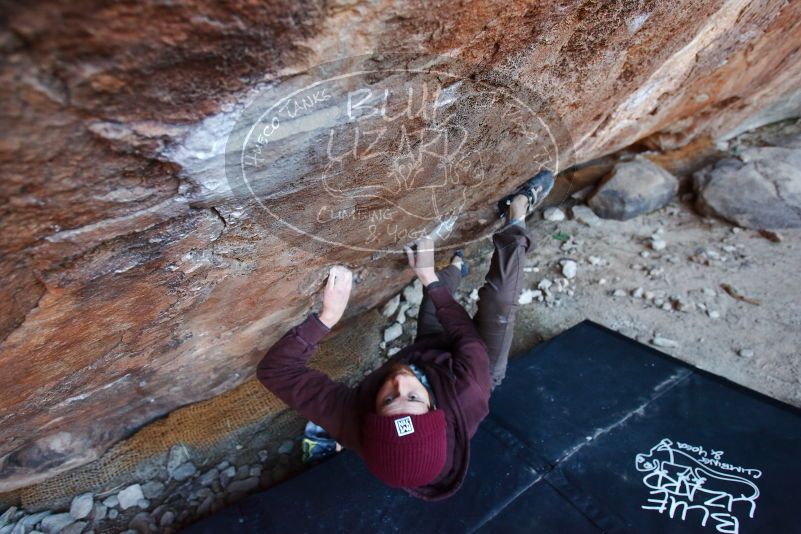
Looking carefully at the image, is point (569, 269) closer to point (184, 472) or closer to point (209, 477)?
point (209, 477)

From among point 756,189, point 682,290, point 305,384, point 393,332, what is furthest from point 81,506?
point 756,189

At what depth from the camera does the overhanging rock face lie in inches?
27.5

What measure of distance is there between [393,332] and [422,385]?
1.22 metres

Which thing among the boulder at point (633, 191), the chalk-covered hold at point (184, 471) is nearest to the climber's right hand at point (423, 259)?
the chalk-covered hold at point (184, 471)

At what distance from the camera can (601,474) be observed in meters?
1.90

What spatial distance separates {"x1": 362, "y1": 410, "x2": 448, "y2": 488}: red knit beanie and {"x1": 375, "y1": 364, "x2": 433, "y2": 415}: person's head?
60 mm

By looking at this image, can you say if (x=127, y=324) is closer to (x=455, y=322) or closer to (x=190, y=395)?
(x=190, y=395)

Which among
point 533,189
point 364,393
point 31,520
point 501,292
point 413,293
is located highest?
point 533,189

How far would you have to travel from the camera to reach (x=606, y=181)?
3.54 m

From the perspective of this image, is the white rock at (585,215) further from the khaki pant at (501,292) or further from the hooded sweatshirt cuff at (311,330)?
the hooded sweatshirt cuff at (311,330)

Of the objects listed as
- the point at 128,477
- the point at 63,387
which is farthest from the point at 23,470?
the point at 63,387

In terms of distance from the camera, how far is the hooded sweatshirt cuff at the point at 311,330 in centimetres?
171

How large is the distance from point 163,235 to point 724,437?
2.32 meters

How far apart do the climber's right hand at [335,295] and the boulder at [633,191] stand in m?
2.46
